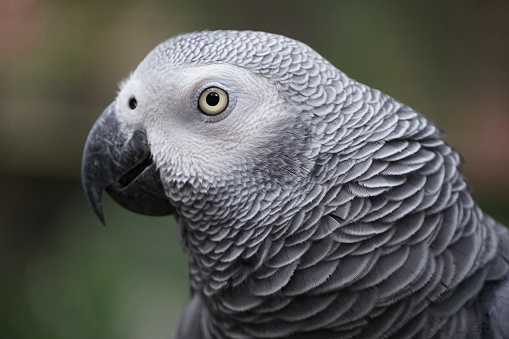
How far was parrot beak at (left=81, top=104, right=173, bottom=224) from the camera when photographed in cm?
125

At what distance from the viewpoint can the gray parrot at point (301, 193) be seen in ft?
3.67

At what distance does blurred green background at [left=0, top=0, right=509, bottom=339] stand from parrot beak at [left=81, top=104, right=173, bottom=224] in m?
1.43

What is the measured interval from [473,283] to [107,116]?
87 centimetres

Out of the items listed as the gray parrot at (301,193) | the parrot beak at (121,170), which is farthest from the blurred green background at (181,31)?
the gray parrot at (301,193)

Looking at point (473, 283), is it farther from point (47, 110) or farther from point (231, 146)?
point (47, 110)

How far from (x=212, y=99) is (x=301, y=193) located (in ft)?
0.91

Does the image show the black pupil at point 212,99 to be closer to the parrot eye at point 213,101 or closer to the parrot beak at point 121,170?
the parrot eye at point 213,101

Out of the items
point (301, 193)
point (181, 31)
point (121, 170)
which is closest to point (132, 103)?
point (121, 170)

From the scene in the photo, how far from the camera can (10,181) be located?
308cm

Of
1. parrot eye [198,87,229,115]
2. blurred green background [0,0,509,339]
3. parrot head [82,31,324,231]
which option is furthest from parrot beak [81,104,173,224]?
blurred green background [0,0,509,339]

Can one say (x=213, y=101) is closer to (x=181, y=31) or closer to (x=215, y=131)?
(x=215, y=131)

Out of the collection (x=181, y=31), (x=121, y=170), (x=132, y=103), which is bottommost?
(x=121, y=170)

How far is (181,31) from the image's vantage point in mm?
2873

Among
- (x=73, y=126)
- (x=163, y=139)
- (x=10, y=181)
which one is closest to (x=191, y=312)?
(x=163, y=139)
